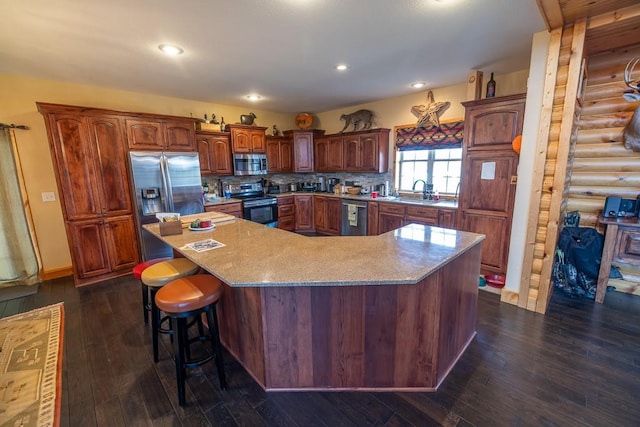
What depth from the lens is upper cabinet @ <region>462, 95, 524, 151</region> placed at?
2961 mm

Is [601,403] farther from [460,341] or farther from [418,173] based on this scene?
[418,173]

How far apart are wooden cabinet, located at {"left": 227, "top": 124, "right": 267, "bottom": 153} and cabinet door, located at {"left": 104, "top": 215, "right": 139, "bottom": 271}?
2.13 metres

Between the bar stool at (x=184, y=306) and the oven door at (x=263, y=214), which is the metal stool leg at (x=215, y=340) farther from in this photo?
the oven door at (x=263, y=214)

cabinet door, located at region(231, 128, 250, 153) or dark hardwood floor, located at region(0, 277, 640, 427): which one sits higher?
cabinet door, located at region(231, 128, 250, 153)

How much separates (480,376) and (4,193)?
5.46 m

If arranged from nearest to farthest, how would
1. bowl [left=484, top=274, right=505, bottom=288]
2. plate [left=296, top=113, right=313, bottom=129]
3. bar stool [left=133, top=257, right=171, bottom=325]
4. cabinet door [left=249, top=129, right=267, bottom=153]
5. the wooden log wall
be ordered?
bar stool [left=133, top=257, right=171, bottom=325] < the wooden log wall < bowl [left=484, top=274, right=505, bottom=288] < cabinet door [left=249, top=129, right=267, bottom=153] < plate [left=296, top=113, right=313, bottom=129]

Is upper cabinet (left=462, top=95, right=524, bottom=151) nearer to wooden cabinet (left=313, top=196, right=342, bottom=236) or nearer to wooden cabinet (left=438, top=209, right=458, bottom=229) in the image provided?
wooden cabinet (left=438, top=209, right=458, bottom=229)

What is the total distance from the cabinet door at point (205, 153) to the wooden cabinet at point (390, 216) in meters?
3.06

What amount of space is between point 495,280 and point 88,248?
516 centimetres

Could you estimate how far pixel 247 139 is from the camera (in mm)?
5176

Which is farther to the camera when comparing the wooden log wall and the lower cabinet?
the lower cabinet

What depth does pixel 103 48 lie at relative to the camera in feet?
8.59

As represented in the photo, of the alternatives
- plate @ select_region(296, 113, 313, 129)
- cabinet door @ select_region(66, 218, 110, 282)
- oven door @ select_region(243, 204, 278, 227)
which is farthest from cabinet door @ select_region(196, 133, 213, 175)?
plate @ select_region(296, 113, 313, 129)

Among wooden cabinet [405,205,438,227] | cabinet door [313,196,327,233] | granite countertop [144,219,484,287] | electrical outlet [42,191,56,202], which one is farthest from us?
cabinet door [313,196,327,233]
